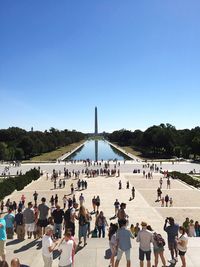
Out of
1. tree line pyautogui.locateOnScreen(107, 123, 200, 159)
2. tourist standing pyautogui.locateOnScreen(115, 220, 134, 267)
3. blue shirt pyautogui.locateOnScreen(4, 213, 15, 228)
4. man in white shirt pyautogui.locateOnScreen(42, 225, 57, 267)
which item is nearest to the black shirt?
blue shirt pyautogui.locateOnScreen(4, 213, 15, 228)

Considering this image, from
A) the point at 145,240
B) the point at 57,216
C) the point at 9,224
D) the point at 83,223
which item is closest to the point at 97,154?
the point at 9,224

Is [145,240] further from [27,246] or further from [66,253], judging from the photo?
[27,246]

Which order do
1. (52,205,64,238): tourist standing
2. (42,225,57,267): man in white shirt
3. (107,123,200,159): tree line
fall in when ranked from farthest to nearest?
1. (107,123,200,159): tree line
2. (52,205,64,238): tourist standing
3. (42,225,57,267): man in white shirt

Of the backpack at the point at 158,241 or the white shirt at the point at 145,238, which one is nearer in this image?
the white shirt at the point at 145,238

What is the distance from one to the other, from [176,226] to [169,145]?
264ft

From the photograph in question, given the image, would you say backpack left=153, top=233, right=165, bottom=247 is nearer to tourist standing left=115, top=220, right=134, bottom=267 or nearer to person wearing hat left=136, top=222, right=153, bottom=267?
person wearing hat left=136, top=222, right=153, bottom=267

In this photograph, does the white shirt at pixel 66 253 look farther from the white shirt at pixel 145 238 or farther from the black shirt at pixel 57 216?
the black shirt at pixel 57 216

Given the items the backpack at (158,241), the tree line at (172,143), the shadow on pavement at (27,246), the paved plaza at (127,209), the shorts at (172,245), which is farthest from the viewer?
the tree line at (172,143)

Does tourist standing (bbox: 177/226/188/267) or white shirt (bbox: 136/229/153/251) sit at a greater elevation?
white shirt (bbox: 136/229/153/251)

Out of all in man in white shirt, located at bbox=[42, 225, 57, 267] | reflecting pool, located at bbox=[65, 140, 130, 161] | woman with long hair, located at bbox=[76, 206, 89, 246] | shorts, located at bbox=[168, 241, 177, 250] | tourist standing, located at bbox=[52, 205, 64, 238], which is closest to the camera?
man in white shirt, located at bbox=[42, 225, 57, 267]

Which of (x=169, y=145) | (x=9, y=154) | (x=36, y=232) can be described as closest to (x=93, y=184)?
(x=36, y=232)

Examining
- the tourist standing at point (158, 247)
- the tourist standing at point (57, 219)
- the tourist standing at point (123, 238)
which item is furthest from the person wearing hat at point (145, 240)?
the tourist standing at point (57, 219)

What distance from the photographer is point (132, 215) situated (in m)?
23.5

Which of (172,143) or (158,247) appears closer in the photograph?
(158,247)
